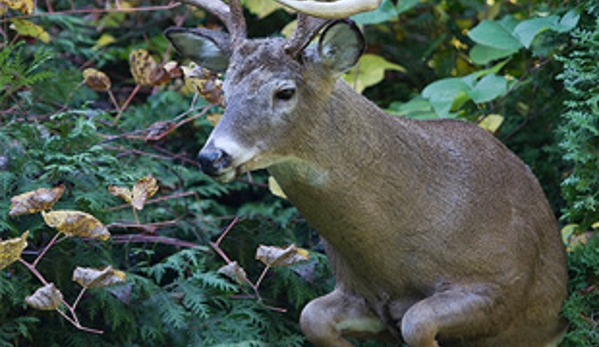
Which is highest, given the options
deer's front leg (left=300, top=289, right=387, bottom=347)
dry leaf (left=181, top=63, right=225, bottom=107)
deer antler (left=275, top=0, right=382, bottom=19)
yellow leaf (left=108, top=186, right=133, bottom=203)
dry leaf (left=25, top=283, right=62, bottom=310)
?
deer antler (left=275, top=0, right=382, bottom=19)

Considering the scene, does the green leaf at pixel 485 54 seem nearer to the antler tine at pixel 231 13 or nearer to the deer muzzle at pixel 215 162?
the antler tine at pixel 231 13

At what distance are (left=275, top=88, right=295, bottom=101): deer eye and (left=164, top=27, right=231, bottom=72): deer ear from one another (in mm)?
405

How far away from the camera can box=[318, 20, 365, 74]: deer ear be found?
10.6 ft

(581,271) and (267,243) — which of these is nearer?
(581,271)

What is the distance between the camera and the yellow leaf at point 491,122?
472cm

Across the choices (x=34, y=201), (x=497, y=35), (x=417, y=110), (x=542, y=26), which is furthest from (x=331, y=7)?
(x=417, y=110)

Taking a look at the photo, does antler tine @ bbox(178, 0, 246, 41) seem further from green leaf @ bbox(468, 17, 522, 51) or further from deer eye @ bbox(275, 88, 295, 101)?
green leaf @ bbox(468, 17, 522, 51)

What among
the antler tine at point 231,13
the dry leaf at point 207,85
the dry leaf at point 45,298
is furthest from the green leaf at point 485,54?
the dry leaf at point 45,298

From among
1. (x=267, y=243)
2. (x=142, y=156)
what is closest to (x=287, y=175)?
(x=267, y=243)

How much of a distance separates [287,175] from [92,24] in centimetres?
280

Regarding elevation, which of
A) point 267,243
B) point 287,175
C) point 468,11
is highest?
point 287,175

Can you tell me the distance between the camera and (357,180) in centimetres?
337

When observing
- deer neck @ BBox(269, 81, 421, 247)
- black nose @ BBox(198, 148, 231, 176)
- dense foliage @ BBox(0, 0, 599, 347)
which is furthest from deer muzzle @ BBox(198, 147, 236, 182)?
dense foliage @ BBox(0, 0, 599, 347)

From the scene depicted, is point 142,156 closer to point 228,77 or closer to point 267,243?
point 267,243
